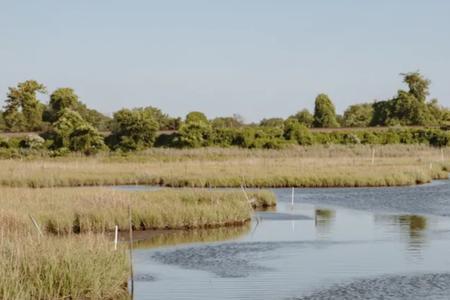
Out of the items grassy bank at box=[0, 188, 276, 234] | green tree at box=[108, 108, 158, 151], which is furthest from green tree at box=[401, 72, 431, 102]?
grassy bank at box=[0, 188, 276, 234]

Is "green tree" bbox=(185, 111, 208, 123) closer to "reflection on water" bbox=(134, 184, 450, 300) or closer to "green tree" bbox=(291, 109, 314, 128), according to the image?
"green tree" bbox=(291, 109, 314, 128)

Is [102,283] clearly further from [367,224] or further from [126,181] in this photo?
[126,181]

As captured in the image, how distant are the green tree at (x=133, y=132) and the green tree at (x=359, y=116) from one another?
47931 mm

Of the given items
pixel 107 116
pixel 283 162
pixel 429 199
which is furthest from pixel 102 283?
pixel 107 116

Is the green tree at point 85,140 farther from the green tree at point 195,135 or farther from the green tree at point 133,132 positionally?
the green tree at point 195,135

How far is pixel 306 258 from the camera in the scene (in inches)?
872

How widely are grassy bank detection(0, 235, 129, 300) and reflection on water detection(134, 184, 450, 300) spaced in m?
1.27

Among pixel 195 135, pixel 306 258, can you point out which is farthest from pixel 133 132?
pixel 306 258

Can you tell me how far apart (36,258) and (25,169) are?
3680cm

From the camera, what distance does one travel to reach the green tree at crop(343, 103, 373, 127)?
417 feet

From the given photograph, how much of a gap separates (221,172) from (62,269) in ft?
118

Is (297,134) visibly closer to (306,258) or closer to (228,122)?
(228,122)

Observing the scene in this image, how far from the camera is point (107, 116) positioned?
12638 centimetres

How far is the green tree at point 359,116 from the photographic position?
417 ft
